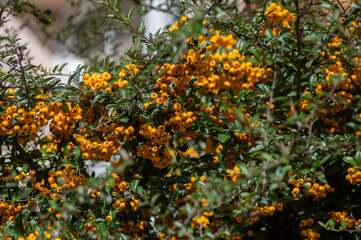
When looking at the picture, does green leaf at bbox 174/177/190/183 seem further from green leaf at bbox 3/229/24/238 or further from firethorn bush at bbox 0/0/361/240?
green leaf at bbox 3/229/24/238

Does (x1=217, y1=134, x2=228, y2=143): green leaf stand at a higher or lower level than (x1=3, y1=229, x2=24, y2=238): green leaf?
higher

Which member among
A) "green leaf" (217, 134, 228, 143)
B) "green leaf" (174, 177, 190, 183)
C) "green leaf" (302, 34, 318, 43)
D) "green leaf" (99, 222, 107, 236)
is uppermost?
"green leaf" (302, 34, 318, 43)

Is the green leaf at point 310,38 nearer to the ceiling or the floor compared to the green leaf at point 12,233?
nearer to the ceiling

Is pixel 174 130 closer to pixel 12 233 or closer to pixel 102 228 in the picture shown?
pixel 102 228

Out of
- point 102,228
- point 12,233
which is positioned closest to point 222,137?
point 102,228

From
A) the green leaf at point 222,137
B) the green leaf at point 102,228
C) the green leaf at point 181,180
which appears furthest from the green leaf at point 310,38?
the green leaf at point 102,228

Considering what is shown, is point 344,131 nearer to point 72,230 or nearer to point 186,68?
point 186,68

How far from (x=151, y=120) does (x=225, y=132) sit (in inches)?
17.9

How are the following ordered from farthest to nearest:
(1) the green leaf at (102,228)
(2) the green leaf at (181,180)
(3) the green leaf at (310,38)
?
1. (3) the green leaf at (310,38)
2. (2) the green leaf at (181,180)
3. (1) the green leaf at (102,228)

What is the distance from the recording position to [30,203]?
7.32 ft

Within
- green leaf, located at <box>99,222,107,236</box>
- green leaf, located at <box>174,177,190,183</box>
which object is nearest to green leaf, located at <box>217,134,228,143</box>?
green leaf, located at <box>174,177,190,183</box>

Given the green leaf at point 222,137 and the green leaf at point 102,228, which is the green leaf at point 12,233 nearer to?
the green leaf at point 102,228

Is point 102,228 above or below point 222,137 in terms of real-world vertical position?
below

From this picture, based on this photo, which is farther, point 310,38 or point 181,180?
point 310,38
